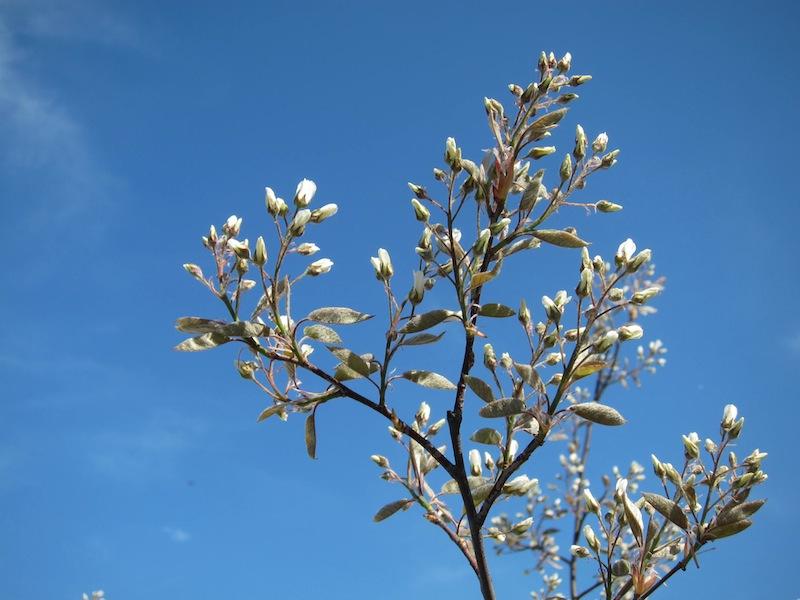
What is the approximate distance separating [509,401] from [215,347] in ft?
2.68

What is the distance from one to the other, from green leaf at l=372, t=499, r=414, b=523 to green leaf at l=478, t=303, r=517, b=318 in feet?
2.32

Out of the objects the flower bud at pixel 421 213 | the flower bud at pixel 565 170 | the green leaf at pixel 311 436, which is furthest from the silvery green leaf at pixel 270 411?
the flower bud at pixel 565 170

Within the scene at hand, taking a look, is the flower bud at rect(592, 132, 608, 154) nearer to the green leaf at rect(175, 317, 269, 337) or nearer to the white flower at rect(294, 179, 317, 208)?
the white flower at rect(294, 179, 317, 208)

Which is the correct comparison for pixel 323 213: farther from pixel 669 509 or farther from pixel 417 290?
pixel 669 509

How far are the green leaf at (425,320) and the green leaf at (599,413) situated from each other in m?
0.43

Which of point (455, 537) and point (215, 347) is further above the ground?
point (215, 347)

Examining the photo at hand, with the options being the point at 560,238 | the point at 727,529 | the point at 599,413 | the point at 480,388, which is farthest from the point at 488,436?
the point at 727,529

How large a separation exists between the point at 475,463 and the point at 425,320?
2.39 feet

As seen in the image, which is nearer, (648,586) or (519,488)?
(648,586)

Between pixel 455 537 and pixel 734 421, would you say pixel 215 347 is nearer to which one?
pixel 455 537

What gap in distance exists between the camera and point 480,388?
192 centimetres

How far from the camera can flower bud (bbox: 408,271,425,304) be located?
6.45ft

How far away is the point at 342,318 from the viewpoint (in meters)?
1.99

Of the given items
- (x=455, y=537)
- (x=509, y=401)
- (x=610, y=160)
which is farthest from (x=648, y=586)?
(x=610, y=160)
